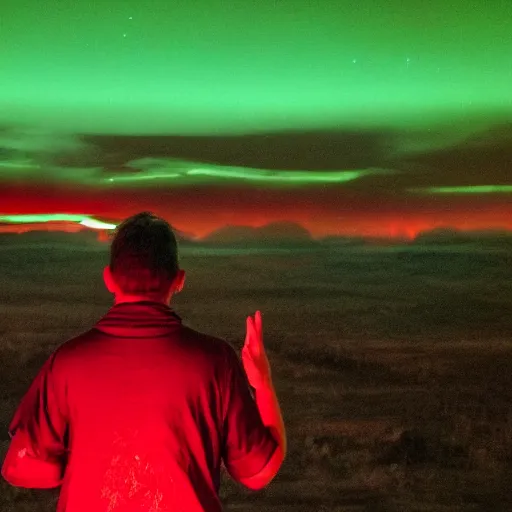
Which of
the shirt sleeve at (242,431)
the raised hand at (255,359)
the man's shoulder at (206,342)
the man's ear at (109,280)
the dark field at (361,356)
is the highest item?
the man's ear at (109,280)

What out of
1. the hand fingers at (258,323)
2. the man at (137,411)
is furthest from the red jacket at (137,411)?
the hand fingers at (258,323)

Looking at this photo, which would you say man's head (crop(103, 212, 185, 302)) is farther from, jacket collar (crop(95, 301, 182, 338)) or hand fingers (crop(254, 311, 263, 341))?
hand fingers (crop(254, 311, 263, 341))

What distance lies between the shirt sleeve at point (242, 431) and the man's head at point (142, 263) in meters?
0.14

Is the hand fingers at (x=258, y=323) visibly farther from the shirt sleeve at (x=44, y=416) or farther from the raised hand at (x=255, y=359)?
the shirt sleeve at (x=44, y=416)

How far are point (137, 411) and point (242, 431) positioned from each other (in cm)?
16

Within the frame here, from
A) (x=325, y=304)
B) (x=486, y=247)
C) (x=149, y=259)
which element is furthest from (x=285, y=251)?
(x=149, y=259)

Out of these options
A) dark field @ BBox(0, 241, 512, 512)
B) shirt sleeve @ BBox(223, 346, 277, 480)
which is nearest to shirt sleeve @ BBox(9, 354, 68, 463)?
shirt sleeve @ BBox(223, 346, 277, 480)

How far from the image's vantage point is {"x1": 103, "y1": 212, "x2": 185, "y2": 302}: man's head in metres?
0.95

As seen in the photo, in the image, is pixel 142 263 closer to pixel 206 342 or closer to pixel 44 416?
pixel 206 342

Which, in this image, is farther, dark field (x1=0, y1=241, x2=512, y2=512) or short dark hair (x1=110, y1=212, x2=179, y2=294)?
dark field (x1=0, y1=241, x2=512, y2=512)

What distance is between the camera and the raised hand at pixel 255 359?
1.00 meters

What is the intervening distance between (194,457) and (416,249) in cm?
328

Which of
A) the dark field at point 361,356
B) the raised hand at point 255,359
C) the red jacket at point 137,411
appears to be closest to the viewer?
the red jacket at point 137,411

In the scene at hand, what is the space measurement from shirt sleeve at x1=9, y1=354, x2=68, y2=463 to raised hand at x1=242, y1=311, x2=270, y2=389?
0.27m
